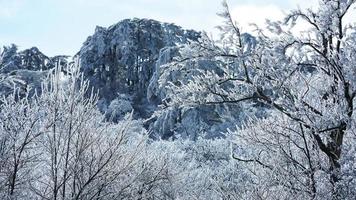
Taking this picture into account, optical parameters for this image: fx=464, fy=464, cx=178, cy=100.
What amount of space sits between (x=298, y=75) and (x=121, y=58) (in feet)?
138

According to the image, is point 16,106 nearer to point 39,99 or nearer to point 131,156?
point 39,99

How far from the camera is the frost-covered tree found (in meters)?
6.20

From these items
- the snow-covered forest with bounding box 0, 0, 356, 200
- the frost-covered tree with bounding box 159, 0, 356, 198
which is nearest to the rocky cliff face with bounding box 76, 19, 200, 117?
the snow-covered forest with bounding box 0, 0, 356, 200

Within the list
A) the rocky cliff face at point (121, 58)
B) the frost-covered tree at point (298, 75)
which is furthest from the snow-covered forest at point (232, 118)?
the rocky cliff face at point (121, 58)

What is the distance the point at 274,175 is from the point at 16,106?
5.40 meters

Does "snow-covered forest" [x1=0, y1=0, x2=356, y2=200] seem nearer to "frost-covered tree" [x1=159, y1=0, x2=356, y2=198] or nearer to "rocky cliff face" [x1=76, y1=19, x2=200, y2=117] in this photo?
"frost-covered tree" [x1=159, y1=0, x2=356, y2=198]

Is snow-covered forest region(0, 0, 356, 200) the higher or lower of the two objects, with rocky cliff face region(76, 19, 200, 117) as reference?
lower

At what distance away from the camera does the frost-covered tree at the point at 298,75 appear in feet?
20.3

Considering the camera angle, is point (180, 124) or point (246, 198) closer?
point (246, 198)

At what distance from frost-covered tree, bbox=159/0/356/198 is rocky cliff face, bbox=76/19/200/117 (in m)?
39.1

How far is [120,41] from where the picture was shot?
47.2 m

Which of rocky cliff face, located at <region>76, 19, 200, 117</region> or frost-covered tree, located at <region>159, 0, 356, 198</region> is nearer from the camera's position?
frost-covered tree, located at <region>159, 0, 356, 198</region>

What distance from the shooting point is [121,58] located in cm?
4788

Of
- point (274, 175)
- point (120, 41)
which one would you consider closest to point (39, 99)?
point (274, 175)
